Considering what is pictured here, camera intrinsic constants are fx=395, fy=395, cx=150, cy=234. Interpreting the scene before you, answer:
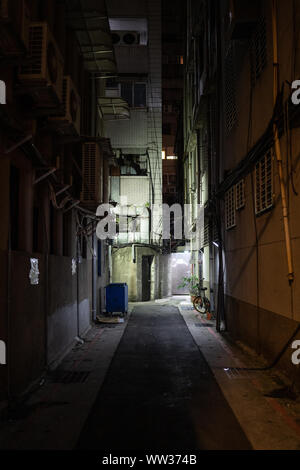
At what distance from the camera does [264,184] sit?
9117 millimetres

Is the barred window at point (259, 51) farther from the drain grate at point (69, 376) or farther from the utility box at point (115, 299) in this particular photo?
the utility box at point (115, 299)

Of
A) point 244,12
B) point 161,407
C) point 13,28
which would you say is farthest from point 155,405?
point 244,12

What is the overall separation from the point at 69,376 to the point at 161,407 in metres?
2.86

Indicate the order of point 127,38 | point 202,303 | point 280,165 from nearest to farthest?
1. point 280,165
2. point 202,303
3. point 127,38

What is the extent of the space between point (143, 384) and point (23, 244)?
11.8ft

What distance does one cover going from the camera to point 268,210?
28.7ft

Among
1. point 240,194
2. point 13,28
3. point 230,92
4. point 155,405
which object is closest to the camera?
point 13,28

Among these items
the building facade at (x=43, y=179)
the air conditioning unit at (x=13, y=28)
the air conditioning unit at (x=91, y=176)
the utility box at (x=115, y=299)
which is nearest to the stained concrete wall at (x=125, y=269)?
the utility box at (x=115, y=299)

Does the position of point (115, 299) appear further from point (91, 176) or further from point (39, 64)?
point (39, 64)

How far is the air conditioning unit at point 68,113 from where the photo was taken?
8.48 meters

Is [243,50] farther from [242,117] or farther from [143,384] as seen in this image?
[143,384]

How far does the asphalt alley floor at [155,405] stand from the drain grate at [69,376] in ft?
0.07
